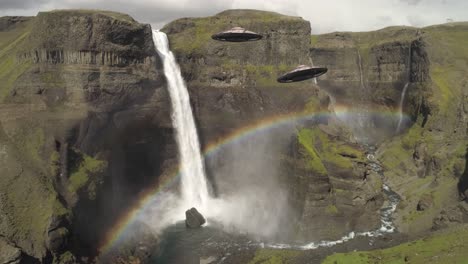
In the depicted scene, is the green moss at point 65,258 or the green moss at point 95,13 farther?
the green moss at point 95,13

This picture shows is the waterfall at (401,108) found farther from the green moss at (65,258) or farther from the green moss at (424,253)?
the green moss at (65,258)

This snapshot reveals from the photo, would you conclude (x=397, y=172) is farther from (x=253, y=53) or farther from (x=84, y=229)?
(x=84, y=229)

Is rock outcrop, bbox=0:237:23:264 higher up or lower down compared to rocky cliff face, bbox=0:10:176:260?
lower down

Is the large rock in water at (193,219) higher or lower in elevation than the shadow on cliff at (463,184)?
lower

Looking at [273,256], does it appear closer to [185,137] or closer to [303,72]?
[303,72]

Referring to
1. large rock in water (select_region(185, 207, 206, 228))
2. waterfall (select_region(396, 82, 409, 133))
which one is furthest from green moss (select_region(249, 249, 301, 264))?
waterfall (select_region(396, 82, 409, 133))

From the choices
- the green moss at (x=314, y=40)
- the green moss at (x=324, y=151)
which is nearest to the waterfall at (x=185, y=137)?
the green moss at (x=324, y=151)

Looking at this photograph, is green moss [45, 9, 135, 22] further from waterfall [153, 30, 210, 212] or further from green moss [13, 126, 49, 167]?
green moss [13, 126, 49, 167]
